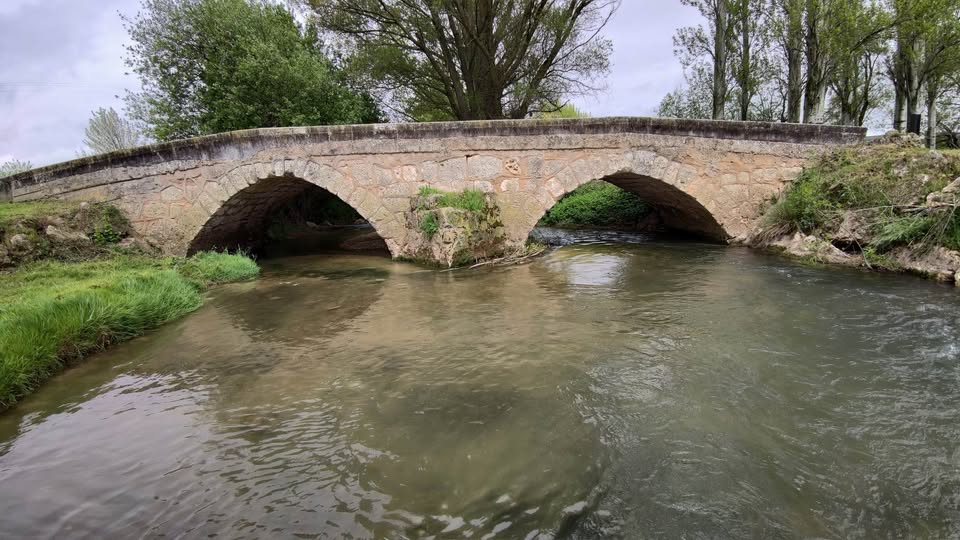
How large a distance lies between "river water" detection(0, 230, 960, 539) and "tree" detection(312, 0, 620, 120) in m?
10.6

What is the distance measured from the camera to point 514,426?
2.79 metres

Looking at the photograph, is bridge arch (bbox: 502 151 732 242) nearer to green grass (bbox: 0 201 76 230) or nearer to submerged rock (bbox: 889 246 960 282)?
submerged rock (bbox: 889 246 960 282)

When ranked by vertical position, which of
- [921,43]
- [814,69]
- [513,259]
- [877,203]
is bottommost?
[513,259]

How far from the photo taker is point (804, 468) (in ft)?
7.68

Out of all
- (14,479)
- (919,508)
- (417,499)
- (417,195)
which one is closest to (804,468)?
(919,508)

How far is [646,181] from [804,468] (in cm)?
768

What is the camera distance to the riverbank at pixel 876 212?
20.1ft

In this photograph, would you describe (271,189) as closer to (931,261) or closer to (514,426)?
(514,426)

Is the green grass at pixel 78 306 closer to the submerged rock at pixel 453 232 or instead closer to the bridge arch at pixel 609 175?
the submerged rock at pixel 453 232

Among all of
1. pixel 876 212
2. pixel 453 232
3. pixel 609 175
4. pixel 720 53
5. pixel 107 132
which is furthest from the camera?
pixel 107 132

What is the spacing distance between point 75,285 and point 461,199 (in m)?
5.25

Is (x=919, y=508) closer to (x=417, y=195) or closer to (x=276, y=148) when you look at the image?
(x=417, y=195)

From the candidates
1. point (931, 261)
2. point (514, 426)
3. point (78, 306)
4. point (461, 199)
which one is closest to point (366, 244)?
point (461, 199)

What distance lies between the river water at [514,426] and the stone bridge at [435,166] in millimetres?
3632
